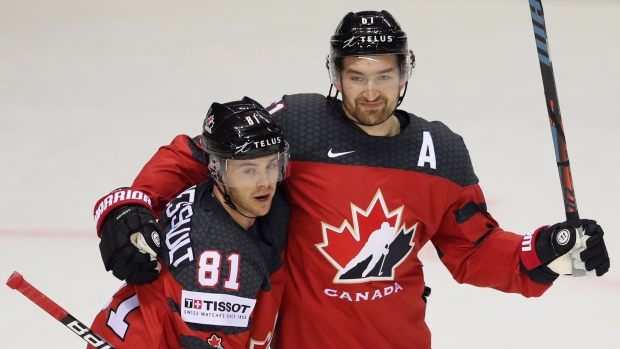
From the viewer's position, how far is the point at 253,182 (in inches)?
120

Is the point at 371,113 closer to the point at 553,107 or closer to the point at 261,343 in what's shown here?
the point at 553,107

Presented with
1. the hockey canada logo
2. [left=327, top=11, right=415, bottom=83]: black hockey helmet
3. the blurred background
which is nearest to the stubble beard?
[left=327, top=11, right=415, bottom=83]: black hockey helmet

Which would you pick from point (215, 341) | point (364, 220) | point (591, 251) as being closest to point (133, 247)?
point (215, 341)

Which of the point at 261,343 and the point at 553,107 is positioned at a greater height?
the point at 553,107

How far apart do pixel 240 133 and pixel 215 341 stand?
615mm

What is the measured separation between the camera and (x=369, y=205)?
10.5ft

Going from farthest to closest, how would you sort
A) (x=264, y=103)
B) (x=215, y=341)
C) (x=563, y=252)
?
(x=264, y=103), (x=563, y=252), (x=215, y=341)

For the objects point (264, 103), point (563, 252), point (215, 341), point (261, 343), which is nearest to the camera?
point (215, 341)

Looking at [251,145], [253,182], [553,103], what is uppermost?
[553,103]

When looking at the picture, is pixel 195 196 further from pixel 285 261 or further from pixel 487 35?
pixel 487 35

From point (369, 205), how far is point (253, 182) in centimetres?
39

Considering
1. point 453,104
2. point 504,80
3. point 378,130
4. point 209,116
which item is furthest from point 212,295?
point 504,80

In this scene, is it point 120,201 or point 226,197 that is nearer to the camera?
point 226,197

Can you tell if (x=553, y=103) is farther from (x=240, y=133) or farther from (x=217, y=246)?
(x=217, y=246)
